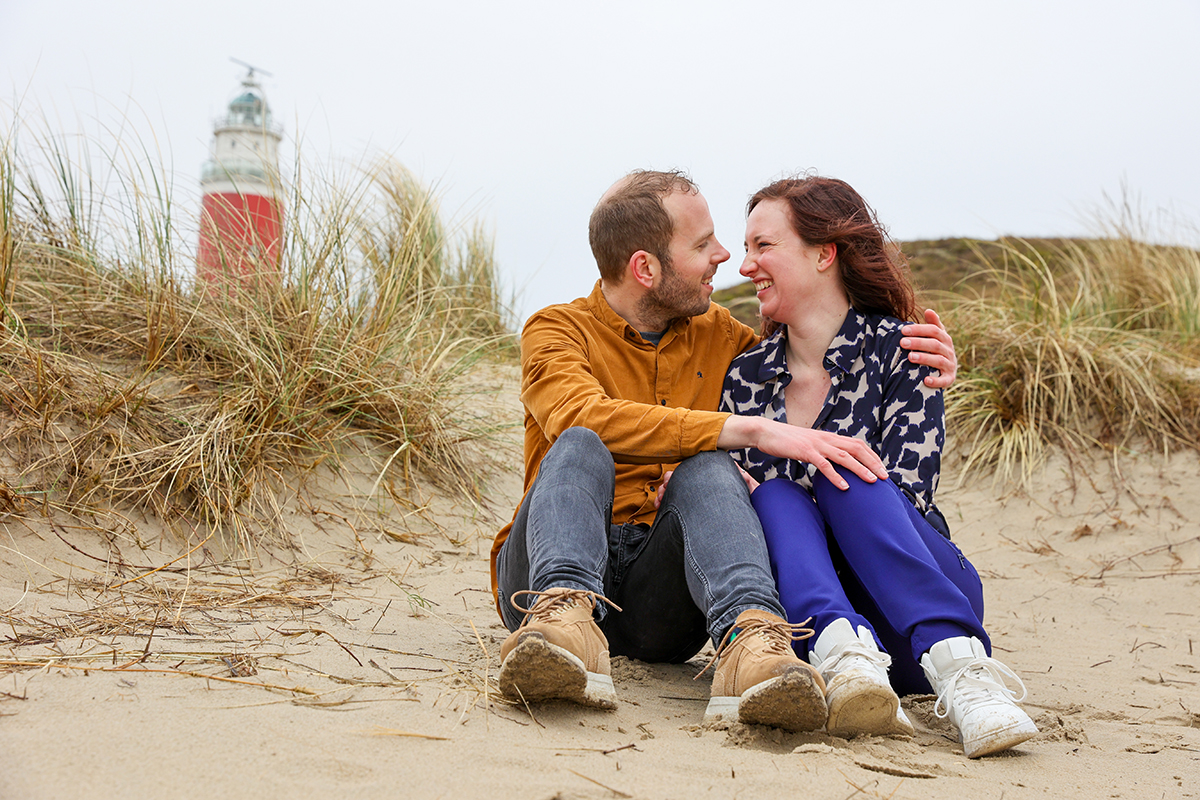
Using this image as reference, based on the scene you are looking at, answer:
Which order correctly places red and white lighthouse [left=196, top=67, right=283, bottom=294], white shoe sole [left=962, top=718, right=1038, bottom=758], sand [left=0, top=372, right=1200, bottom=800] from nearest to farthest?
sand [left=0, top=372, right=1200, bottom=800]
white shoe sole [left=962, top=718, right=1038, bottom=758]
red and white lighthouse [left=196, top=67, right=283, bottom=294]

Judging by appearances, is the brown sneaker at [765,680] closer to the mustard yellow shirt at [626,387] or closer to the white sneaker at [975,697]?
the white sneaker at [975,697]

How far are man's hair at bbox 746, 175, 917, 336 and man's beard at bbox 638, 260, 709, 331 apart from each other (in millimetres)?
323

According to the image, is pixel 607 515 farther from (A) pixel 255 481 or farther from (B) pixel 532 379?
(A) pixel 255 481

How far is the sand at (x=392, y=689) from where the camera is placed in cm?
130

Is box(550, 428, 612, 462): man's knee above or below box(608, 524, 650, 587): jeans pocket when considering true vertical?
above

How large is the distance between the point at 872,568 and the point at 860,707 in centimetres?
34

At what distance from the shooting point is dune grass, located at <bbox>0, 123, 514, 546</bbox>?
303 cm

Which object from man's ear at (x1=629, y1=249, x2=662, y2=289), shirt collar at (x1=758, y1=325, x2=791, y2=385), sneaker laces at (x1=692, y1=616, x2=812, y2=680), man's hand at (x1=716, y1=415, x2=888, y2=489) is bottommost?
sneaker laces at (x1=692, y1=616, x2=812, y2=680)

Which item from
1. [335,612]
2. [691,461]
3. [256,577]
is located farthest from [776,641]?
[256,577]

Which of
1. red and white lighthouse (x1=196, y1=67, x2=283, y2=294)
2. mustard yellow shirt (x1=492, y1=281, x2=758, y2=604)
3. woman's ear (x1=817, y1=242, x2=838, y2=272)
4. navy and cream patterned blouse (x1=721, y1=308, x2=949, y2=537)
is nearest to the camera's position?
mustard yellow shirt (x1=492, y1=281, x2=758, y2=604)

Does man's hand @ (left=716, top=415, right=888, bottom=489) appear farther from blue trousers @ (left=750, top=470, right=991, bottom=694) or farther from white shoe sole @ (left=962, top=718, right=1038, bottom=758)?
white shoe sole @ (left=962, top=718, right=1038, bottom=758)

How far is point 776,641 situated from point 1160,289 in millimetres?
5123

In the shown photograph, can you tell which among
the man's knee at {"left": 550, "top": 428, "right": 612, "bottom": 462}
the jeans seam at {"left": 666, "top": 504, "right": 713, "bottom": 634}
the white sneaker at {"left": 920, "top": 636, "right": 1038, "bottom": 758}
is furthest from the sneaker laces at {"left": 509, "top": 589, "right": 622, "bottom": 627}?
the white sneaker at {"left": 920, "top": 636, "right": 1038, "bottom": 758}

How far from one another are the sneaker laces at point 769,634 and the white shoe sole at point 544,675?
243 mm
